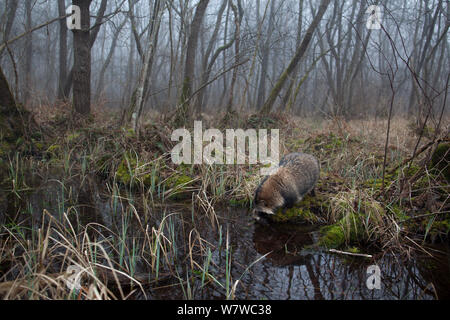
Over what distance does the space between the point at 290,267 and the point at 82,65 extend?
8220mm

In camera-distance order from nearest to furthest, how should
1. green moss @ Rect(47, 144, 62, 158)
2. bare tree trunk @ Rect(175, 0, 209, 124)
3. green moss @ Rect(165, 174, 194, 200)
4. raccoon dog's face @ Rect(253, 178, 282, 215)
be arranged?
raccoon dog's face @ Rect(253, 178, 282, 215), green moss @ Rect(165, 174, 194, 200), green moss @ Rect(47, 144, 62, 158), bare tree trunk @ Rect(175, 0, 209, 124)

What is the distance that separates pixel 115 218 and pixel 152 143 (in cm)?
238

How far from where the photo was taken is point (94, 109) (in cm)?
969

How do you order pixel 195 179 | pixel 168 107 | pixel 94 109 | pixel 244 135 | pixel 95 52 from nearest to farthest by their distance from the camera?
pixel 195 179 → pixel 168 107 → pixel 244 135 → pixel 94 109 → pixel 95 52

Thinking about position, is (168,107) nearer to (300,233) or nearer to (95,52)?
(300,233)

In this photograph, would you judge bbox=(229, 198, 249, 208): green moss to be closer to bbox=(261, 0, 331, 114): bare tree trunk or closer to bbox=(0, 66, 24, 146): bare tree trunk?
bbox=(0, 66, 24, 146): bare tree trunk

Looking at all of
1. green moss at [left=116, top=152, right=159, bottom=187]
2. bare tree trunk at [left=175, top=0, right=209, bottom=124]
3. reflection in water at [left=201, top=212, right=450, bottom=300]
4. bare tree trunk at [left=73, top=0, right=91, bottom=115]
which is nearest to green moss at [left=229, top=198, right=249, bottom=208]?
reflection in water at [left=201, top=212, right=450, bottom=300]

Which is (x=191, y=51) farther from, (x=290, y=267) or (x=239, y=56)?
(x=290, y=267)

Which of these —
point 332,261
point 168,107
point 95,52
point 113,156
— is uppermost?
point 95,52

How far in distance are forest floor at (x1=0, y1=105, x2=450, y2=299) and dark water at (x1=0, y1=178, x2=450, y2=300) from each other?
0.07 meters

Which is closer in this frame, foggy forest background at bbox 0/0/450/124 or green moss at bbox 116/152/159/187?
green moss at bbox 116/152/159/187

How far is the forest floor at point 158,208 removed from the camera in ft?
8.44

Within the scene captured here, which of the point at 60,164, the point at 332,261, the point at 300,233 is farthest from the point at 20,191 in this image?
the point at 332,261

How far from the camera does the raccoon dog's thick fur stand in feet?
12.4
